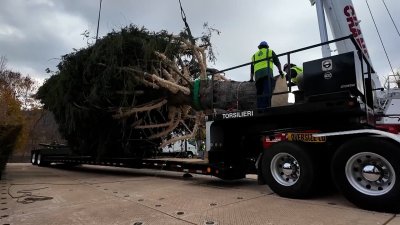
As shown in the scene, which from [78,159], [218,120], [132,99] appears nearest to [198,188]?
[218,120]

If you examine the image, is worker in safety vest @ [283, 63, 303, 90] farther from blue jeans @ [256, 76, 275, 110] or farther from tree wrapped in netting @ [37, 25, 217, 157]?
tree wrapped in netting @ [37, 25, 217, 157]

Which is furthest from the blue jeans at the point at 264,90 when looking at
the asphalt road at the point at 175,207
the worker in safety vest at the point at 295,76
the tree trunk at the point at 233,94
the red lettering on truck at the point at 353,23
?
the red lettering on truck at the point at 353,23

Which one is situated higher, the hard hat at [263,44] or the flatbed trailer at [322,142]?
the hard hat at [263,44]

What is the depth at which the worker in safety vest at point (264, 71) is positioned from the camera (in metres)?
6.63

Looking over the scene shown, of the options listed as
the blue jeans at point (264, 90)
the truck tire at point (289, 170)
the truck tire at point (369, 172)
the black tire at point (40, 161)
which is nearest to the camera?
the truck tire at point (369, 172)

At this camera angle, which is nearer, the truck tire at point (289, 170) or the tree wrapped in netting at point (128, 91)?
the truck tire at point (289, 170)

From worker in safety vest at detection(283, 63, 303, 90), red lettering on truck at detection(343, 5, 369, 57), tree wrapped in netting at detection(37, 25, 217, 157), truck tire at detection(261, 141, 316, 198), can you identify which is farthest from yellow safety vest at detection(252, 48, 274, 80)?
red lettering on truck at detection(343, 5, 369, 57)

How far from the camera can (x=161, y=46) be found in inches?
377

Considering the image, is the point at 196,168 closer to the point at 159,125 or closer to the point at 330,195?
the point at 159,125

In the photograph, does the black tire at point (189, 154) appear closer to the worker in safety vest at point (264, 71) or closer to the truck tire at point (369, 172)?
the worker in safety vest at point (264, 71)

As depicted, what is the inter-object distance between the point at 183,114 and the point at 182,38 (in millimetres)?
2195

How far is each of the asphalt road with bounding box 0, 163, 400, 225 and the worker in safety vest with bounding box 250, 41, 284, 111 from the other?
5.55ft

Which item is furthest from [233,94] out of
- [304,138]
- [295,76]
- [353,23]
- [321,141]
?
[353,23]

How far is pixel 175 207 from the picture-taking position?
5113 mm
